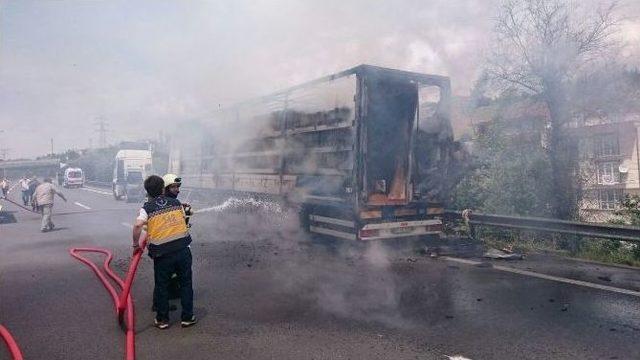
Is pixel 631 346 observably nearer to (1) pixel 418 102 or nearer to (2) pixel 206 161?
(1) pixel 418 102

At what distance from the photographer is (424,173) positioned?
327 inches

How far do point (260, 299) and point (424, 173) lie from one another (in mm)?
4524

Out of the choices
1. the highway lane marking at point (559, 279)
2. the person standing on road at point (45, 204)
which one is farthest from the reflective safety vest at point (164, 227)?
the person standing on road at point (45, 204)

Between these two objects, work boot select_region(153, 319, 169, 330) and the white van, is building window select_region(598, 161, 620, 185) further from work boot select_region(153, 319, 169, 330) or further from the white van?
the white van

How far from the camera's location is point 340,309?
4605 millimetres

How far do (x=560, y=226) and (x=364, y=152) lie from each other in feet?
12.0

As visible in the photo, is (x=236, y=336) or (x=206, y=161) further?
(x=206, y=161)

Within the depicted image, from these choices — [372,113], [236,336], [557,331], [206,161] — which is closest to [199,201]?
[206,161]

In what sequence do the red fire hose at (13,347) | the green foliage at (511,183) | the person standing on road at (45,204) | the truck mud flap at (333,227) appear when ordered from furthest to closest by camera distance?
the person standing on road at (45,204) < the green foliage at (511,183) < the truck mud flap at (333,227) < the red fire hose at (13,347)

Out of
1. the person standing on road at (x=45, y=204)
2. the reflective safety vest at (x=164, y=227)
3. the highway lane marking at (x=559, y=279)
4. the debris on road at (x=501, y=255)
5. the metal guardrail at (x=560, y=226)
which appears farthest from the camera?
the person standing on road at (x=45, y=204)

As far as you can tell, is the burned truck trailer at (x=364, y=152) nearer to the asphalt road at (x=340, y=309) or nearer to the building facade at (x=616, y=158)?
the asphalt road at (x=340, y=309)

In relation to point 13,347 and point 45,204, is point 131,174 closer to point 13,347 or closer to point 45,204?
point 45,204

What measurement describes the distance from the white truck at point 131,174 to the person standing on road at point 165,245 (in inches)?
727

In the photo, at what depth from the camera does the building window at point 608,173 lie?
2594 cm
